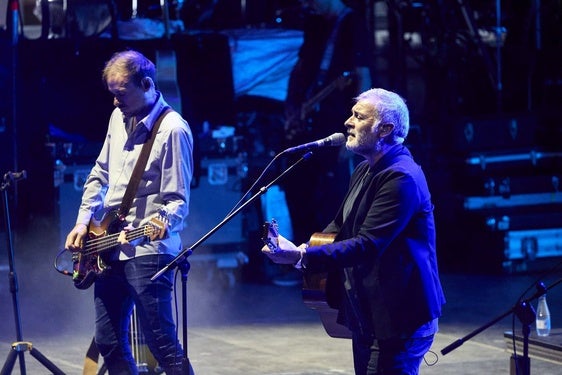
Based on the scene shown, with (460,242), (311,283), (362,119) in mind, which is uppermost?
(362,119)

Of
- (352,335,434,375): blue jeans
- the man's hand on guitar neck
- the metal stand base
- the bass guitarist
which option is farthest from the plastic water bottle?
the bass guitarist

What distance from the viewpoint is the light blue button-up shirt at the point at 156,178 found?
18.8 feet

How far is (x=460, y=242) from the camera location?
1296 centimetres

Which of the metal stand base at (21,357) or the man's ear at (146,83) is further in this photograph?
the metal stand base at (21,357)

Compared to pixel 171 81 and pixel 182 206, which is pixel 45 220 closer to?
pixel 171 81

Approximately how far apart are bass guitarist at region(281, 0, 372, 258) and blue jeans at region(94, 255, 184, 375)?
6.06m

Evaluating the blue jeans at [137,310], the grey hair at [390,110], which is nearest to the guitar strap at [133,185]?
the blue jeans at [137,310]

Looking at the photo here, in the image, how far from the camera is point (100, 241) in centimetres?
581

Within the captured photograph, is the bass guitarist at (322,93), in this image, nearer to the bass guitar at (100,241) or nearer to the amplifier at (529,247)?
the amplifier at (529,247)

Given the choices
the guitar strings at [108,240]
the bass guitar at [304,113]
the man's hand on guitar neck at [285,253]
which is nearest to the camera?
the man's hand on guitar neck at [285,253]

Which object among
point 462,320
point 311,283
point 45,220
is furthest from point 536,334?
point 45,220

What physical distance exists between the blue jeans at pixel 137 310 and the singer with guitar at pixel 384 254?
1003 mm

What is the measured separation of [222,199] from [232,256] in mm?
592

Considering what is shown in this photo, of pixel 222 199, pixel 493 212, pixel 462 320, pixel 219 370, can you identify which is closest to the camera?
pixel 219 370
